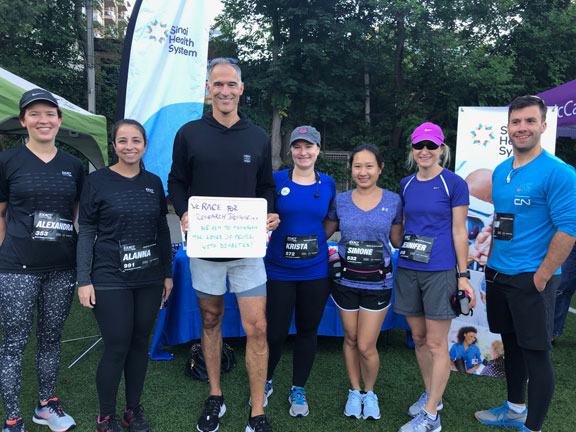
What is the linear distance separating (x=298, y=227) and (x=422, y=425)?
1261mm

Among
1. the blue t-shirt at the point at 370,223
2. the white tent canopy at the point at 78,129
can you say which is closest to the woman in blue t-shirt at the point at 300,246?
the blue t-shirt at the point at 370,223

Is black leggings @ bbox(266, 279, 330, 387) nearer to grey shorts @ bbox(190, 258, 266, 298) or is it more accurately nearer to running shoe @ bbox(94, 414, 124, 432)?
grey shorts @ bbox(190, 258, 266, 298)

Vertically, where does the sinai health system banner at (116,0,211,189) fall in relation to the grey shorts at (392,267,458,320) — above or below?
above

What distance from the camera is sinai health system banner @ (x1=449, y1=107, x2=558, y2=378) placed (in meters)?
2.97

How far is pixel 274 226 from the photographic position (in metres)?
2.03

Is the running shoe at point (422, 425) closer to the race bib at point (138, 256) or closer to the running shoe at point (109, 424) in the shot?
the running shoe at point (109, 424)

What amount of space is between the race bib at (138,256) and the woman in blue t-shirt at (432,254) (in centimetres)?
130

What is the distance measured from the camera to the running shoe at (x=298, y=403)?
7.65 feet

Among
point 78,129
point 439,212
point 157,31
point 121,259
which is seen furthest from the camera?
point 78,129

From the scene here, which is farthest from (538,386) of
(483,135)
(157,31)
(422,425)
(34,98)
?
(157,31)

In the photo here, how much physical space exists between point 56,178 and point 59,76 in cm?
1240

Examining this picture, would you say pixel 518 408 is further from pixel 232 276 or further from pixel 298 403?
pixel 232 276

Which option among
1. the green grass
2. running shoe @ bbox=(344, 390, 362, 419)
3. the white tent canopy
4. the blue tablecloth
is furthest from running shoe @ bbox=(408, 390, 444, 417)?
the white tent canopy

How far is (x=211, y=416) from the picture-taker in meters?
2.19
